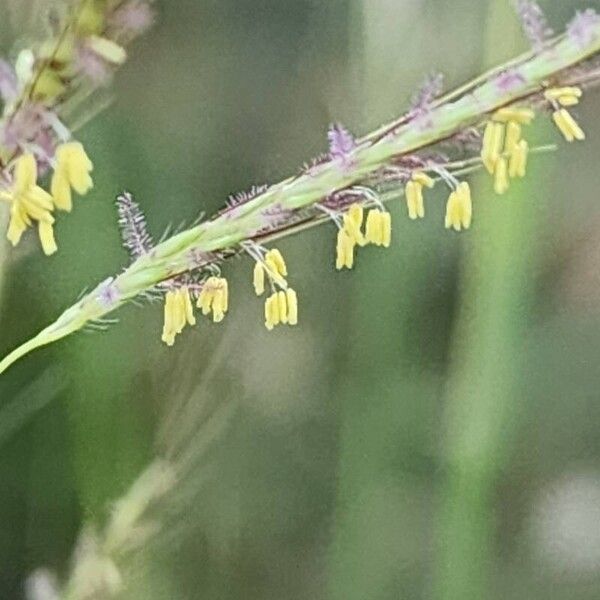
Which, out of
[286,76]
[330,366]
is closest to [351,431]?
[330,366]

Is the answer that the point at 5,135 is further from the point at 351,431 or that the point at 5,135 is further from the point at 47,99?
the point at 351,431

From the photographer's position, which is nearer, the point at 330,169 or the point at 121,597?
the point at 330,169

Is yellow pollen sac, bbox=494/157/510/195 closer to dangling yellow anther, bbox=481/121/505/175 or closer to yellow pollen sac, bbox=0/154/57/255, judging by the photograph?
dangling yellow anther, bbox=481/121/505/175

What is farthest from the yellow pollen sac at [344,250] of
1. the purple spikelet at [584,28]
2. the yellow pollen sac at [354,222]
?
the purple spikelet at [584,28]

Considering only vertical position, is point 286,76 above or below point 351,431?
above

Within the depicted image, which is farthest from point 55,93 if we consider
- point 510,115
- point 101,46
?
point 510,115

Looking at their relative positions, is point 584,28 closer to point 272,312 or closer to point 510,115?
point 510,115
